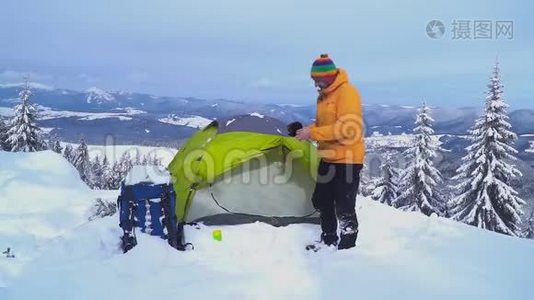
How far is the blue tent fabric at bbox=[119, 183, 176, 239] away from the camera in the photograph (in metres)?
5.91

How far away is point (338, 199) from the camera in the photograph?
5789 millimetres

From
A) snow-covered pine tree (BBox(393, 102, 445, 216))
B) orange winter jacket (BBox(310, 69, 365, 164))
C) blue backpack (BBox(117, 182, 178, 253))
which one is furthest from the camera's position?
snow-covered pine tree (BBox(393, 102, 445, 216))

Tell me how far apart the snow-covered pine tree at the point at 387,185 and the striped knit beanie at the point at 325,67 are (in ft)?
62.3

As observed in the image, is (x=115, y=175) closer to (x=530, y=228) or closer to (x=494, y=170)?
(x=494, y=170)

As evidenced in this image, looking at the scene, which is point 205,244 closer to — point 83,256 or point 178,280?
point 178,280

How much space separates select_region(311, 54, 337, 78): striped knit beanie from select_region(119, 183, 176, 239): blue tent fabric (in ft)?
7.96

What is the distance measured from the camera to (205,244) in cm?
605

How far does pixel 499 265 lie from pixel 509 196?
53.3ft

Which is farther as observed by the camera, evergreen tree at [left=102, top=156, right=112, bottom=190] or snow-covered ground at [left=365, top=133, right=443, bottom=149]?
evergreen tree at [left=102, top=156, right=112, bottom=190]

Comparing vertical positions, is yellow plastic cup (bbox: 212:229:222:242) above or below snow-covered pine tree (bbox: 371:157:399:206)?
above

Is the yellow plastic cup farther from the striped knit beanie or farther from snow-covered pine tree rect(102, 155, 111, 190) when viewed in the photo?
snow-covered pine tree rect(102, 155, 111, 190)

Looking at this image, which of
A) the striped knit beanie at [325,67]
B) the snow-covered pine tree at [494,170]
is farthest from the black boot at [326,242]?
the snow-covered pine tree at [494,170]

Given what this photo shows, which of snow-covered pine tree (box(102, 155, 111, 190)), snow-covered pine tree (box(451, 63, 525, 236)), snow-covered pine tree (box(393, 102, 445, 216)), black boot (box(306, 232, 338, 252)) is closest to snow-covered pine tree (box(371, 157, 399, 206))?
snow-covered pine tree (box(393, 102, 445, 216))

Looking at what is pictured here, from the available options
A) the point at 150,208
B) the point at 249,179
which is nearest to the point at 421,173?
the point at 249,179
